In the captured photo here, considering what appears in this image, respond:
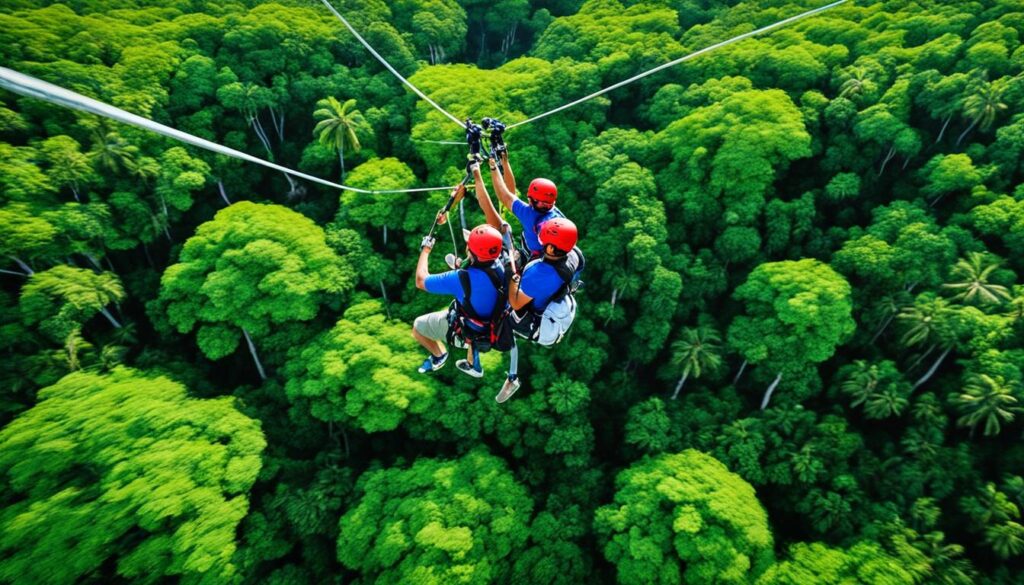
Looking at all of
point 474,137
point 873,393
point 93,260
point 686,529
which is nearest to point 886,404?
point 873,393

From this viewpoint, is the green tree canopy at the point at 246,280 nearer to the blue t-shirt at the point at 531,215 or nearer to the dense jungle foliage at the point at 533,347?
the dense jungle foliage at the point at 533,347

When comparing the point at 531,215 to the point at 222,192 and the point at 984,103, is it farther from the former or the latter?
the point at 984,103

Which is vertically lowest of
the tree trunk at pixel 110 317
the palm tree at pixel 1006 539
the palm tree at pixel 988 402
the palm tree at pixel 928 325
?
the palm tree at pixel 1006 539

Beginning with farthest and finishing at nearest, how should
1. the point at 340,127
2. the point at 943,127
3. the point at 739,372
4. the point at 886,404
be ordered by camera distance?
the point at 340,127
the point at 943,127
the point at 739,372
the point at 886,404

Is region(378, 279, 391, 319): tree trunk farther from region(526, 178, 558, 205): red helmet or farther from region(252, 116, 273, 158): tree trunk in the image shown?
region(526, 178, 558, 205): red helmet

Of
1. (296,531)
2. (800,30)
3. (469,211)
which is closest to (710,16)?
(800,30)

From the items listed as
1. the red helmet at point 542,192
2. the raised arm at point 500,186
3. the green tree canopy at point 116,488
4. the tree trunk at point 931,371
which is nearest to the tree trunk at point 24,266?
the green tree canopy at point 116,488

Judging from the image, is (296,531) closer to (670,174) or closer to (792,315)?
(792,315)
